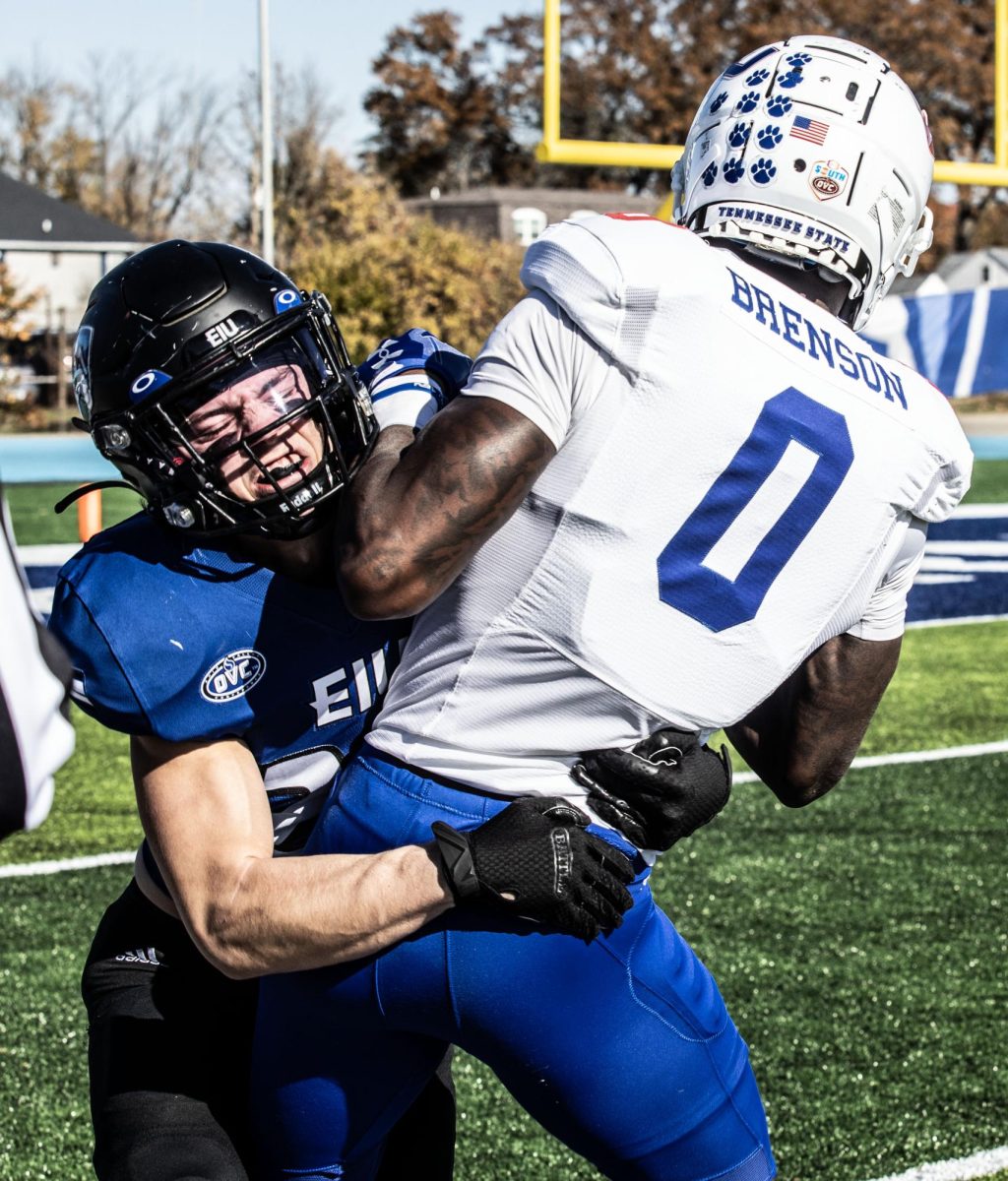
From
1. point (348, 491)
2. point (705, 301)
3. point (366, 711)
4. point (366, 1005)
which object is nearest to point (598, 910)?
point (366, 1005)

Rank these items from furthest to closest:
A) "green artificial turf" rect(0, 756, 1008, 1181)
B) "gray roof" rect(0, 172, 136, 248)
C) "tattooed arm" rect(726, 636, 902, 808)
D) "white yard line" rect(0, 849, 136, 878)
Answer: "gray roof" rect(0, 172, 136, 248) → "white yard line" rect(0, 849, 136, 878) → "green artificial turf" rect(0, 756, 1008, 1181) → "tattooed arm" rect(726, 636, 902, 808)

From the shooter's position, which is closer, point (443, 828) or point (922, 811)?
point (443, 828)

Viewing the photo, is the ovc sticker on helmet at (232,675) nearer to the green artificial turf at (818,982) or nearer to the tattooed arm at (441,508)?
the tattooed arm at (441,508)

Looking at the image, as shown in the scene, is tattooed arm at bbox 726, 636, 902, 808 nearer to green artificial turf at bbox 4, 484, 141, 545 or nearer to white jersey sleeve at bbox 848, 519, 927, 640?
white jersey sleeve at bbox 848, 519, 927, 640

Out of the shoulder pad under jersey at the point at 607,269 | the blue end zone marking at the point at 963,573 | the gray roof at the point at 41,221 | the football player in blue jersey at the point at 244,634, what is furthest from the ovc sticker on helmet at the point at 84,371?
the gray roof at the point at 41,221

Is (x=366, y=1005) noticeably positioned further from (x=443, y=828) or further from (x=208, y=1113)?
(x=208, y=1113)

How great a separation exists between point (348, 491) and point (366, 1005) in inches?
22.8

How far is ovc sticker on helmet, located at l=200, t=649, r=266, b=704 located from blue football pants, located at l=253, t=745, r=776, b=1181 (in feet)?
0.54

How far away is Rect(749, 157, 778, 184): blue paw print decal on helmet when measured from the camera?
1909mm

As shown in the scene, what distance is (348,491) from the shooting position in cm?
178

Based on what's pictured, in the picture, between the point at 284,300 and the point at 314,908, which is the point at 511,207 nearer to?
the point at 284,300

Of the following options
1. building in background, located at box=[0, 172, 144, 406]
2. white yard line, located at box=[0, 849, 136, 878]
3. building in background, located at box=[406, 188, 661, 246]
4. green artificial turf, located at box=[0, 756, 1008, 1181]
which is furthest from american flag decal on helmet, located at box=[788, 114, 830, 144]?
building in background, located at box=[406, 188, 661, 246]

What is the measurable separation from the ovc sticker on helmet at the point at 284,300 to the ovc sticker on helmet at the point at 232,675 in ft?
1.40

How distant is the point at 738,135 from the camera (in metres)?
1.97
